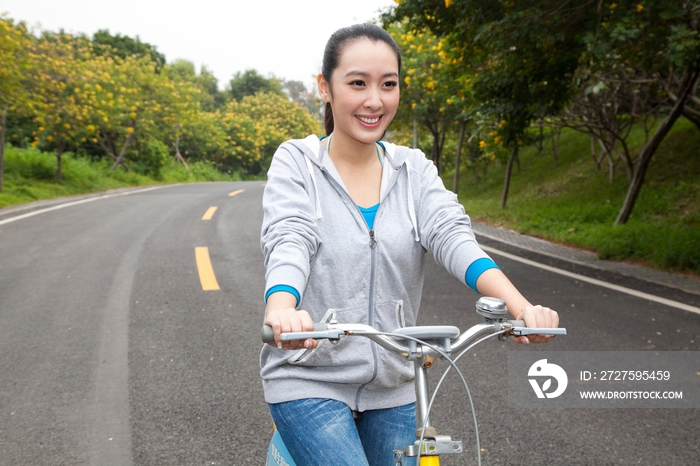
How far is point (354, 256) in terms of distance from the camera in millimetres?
1744

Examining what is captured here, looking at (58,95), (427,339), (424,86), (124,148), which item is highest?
(424,86)

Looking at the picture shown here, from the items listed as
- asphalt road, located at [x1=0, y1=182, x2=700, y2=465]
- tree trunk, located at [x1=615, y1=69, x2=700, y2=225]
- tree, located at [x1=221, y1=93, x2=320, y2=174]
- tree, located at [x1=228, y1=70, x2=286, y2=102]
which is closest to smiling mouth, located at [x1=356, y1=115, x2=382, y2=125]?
asphalt road, located at [x1=0, y1=182, x2=700, y2=465]

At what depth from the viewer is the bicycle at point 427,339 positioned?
4.55 ft

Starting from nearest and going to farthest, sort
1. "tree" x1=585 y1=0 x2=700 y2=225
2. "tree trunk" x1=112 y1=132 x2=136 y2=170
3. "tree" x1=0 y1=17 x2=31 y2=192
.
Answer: "tree" x1=585 y1=0 x2=700 y2=225 < "tree" x1=0 y1=17 x2=31 y2=192 < "tree trunk" x1=112 y1=132 x2=136 y2=170

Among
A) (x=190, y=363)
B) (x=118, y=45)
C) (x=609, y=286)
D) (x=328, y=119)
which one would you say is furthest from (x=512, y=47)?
(x=118, y=45)

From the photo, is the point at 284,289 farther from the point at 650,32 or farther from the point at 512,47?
the point at 512,47

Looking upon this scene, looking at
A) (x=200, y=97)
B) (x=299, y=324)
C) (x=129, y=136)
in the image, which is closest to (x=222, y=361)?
(x=299, y=324)

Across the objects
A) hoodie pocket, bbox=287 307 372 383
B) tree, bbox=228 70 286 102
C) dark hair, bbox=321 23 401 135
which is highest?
tree, bbox=228 70 286 102

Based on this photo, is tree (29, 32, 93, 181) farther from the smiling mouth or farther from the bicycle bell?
the bicycle bell

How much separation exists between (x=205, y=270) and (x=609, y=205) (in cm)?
978

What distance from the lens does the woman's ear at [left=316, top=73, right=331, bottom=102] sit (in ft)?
6.31

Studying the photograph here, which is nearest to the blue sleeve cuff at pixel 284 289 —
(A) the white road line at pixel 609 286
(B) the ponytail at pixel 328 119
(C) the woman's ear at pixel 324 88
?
(C) the woman's ear at pixel 324 88

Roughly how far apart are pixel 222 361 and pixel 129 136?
78.1 feet

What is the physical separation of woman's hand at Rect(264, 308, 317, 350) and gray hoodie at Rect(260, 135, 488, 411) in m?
0.15
